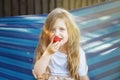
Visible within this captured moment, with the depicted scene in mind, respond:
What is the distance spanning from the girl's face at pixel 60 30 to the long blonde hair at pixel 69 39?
0.7 inches

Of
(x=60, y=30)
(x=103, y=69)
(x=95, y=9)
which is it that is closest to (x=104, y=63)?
(x=103, y=69)

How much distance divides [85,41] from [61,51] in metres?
0.22

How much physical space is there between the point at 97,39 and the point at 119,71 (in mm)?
259

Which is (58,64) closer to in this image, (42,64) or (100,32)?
(42,64)

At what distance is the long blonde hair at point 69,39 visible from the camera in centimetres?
147

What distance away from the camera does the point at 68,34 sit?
1468 mm

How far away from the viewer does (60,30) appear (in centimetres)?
144

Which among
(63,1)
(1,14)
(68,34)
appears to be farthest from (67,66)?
(63,1)

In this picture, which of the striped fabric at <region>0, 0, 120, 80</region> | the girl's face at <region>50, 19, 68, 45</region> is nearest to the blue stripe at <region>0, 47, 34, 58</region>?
the striped fabric at <region>0, 0, 120, 80</region>

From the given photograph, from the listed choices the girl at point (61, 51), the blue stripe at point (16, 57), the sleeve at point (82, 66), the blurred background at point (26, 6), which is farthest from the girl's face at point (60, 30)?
the blurred background at point (26, 6)

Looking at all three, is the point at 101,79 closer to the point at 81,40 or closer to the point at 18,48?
the point at 81,40

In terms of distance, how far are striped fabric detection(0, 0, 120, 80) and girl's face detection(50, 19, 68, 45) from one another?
199 millimetres

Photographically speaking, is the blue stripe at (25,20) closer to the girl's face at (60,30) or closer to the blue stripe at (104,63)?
the girl's face at (60,30)

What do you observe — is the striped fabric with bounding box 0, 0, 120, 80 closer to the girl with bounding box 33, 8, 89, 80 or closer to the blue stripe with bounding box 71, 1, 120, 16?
the blue stripe with bounding box 71, 1, 120, 16
